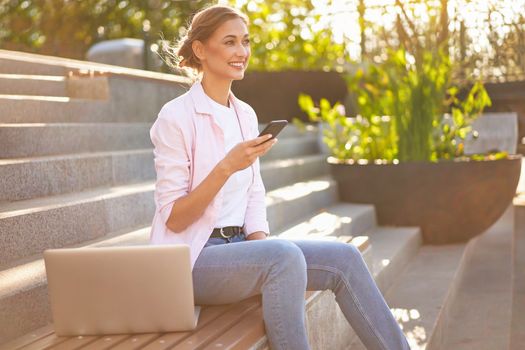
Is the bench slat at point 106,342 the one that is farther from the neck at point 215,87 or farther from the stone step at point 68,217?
the neck at point 215,87

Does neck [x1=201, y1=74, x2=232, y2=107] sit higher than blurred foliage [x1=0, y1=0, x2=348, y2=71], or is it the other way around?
blurred foliage [x1=0, y1=0, x2=348, y2=71]

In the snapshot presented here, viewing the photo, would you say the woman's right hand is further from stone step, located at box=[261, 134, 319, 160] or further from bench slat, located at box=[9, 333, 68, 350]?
stone step, located at box=[261, 134, 319, 160]

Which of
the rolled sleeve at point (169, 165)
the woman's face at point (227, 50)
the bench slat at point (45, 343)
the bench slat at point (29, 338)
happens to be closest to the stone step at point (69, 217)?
the bench slat at point (29, 338)

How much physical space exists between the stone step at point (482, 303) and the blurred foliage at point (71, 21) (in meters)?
4.65

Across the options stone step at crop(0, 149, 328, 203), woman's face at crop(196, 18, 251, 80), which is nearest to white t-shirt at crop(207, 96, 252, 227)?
woman's face at crop(196, 18, 251, 80)

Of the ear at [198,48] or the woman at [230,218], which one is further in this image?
the ear at [198,48]

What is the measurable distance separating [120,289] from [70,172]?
1340 mm

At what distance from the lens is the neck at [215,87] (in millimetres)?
2750

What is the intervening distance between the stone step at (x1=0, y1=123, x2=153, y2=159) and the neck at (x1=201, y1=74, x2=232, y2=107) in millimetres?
1108

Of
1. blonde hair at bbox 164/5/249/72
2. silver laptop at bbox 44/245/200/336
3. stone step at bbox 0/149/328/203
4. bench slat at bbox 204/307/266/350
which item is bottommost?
bench slat at bbox 204/307/266/350

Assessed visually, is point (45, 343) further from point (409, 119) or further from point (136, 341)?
point (409, 119)

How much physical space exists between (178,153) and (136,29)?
833cm

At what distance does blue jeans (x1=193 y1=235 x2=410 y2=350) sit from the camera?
239 cm

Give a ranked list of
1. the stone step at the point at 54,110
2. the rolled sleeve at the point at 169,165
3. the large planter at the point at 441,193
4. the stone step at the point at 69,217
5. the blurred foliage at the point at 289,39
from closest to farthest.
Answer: the rolled sleeve at the point at 169,165, the stone step at the point at 69,217, the stone step at the point at 54,110, the large planter at the point at 441,193, the blurred foliage at the point at 289,39
